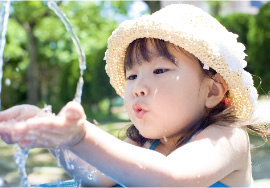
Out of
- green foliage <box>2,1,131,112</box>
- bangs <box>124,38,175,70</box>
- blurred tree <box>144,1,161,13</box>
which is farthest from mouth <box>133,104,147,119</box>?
green foliage <box>2,1,131,112</box>

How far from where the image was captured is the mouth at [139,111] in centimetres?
147

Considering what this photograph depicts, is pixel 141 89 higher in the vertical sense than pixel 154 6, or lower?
higher

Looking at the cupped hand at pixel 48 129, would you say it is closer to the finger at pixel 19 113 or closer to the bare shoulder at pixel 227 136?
the finger at pixel 19 113

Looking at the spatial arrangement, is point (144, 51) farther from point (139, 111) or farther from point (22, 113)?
Result: point (22, 113)

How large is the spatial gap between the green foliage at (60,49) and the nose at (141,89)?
8.72 metres

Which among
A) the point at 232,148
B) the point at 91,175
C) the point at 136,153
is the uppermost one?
the point at 136,153

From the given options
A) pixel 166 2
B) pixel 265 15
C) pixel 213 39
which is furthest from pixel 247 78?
pixel 265 15

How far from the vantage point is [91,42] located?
47.4 feet

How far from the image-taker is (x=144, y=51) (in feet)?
5.18

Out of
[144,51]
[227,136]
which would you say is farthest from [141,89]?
[227,136]

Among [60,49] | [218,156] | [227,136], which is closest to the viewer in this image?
[218,156]

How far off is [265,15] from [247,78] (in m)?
7.45

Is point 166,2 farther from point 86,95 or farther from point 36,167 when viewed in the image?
point 86,95

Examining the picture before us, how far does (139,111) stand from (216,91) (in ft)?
1.19
